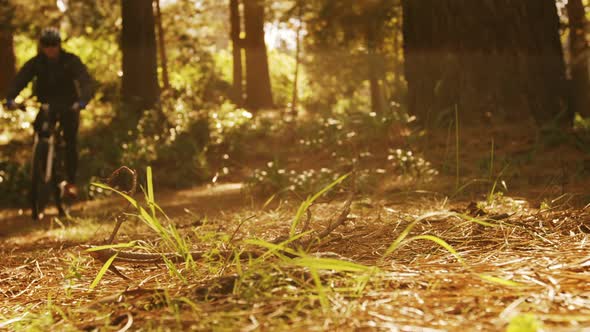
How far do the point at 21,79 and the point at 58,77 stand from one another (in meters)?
0.41

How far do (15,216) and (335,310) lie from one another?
7852 mm

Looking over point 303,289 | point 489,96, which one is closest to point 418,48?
point 489,96

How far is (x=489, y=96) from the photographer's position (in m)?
7.05

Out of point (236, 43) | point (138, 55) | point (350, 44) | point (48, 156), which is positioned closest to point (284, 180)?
point (48, 156)

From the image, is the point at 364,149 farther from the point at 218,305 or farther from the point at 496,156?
the point at 218,305

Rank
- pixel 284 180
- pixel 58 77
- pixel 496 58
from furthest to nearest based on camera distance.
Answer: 1. pixel 284 180
2. pixel 58 77
3. pixel 496 58

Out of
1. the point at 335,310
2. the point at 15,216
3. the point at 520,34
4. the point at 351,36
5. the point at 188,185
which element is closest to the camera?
the point at 335,310

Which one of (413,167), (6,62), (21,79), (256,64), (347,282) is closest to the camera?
(347,282)

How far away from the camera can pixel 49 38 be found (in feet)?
23.5

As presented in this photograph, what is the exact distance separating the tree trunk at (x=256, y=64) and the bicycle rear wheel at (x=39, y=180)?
617 inches

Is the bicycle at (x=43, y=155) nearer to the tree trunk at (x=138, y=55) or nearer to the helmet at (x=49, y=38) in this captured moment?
the helmet at (x=49, y=38)

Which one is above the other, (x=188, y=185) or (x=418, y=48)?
(x=418, y=48)

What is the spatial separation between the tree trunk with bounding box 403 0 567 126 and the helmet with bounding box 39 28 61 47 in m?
3.93

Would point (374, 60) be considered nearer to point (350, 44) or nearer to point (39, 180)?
point (350, 44)
